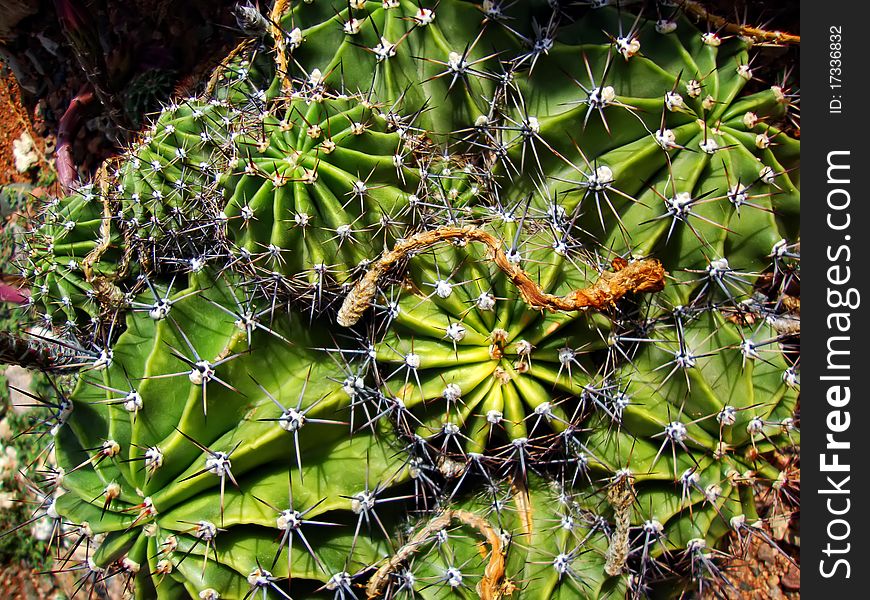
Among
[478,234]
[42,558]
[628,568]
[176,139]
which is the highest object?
[176,139]

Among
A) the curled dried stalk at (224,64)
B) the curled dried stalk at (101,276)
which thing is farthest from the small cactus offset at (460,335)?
the curled dried stalk at (224,64)

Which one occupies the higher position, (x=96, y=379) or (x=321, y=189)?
(x=321, y=189)

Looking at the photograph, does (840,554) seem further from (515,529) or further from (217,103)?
(217,103)

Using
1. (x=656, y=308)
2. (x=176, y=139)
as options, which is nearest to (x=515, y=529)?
(x=656, y=308)

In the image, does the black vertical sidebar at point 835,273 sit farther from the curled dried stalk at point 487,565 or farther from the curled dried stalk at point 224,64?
the curled dried stalk at point 224,64

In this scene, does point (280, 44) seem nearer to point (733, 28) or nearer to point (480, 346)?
point (480, 346)
